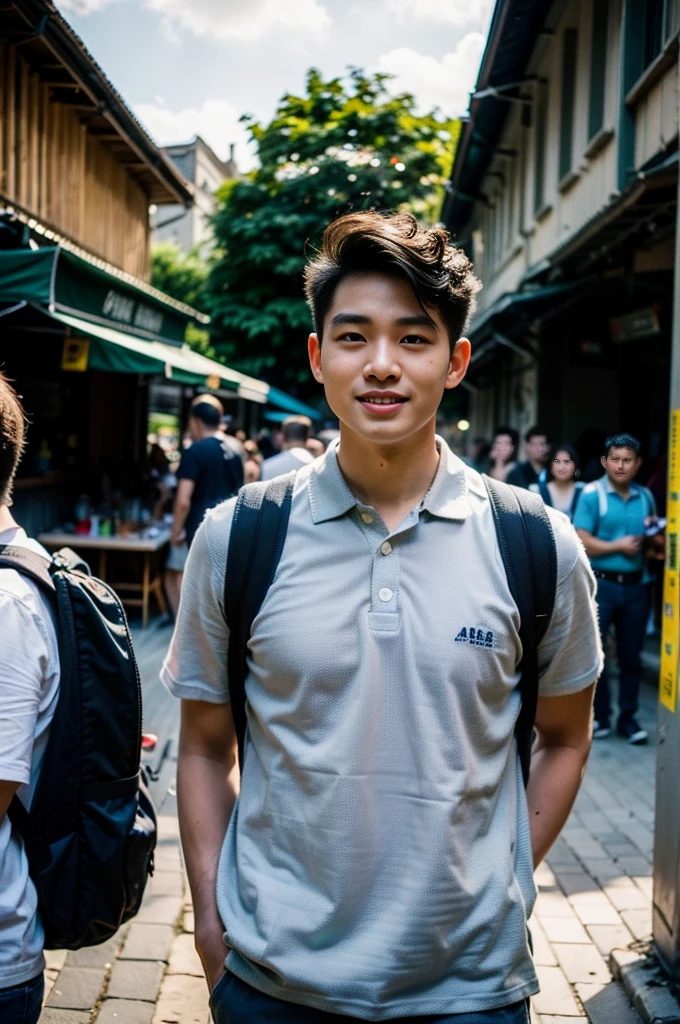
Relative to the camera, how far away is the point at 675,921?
3357mm

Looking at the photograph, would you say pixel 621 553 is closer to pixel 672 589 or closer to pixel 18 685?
pixel 672 589

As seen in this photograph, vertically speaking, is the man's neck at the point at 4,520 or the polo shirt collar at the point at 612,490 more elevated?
the polo shirt collar at the point at 612,490

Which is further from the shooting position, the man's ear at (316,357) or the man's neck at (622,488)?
the man's neck at (622,488)

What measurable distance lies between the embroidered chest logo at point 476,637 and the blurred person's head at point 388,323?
35 cm

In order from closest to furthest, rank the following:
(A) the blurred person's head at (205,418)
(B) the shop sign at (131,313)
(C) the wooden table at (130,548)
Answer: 1. (B) the shop sign at (131,313)
2. (A) the blurred person's head at (205,418)
3. (C) the wooden table at (130,548)

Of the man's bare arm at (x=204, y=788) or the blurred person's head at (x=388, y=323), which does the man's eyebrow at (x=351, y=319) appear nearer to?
the blurred person's head at (x=388, y=323)

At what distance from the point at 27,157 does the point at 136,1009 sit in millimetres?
8954

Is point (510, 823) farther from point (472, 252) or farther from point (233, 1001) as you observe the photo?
point (472, 252)

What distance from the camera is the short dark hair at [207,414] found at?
8.90 m

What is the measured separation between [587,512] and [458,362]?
5506mm

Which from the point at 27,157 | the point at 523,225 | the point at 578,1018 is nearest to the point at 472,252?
the point at 523,225

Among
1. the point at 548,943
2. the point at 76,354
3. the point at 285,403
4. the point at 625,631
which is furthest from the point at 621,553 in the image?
the point at 285,403

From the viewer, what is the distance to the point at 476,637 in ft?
5.79

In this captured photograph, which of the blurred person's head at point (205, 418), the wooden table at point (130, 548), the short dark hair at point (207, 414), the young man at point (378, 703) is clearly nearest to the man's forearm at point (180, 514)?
the blurred person's head at point (205, 418)
